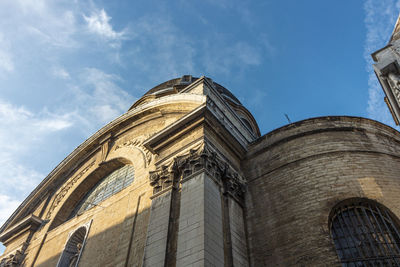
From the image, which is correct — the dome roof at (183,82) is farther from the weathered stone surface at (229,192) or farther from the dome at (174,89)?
the weathered stone surface at (229,192)

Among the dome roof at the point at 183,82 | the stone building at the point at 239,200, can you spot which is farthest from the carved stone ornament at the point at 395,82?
the dome roof at the point at 183,82

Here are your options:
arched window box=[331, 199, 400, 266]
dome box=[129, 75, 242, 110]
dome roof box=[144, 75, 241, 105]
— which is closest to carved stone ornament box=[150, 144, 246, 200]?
arched window box=[331, 199, 400, 266]

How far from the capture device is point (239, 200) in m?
8.27

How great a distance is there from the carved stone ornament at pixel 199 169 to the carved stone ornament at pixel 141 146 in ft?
6.22

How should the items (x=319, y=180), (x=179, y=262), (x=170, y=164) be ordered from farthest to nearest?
(x=170, y=164) < (x=319, y=180) < (x=179, y=262)

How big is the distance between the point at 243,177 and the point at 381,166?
3594 mm

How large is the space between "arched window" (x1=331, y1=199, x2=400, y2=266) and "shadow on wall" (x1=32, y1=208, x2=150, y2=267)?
4.55 metres

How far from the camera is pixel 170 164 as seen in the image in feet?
27.5

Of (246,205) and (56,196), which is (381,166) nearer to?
(246,205)

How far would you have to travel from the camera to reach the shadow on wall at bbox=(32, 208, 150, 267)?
7727 mm

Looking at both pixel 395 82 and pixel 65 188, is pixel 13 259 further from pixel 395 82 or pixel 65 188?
pixel 395 82

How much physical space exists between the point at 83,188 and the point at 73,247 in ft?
9.63

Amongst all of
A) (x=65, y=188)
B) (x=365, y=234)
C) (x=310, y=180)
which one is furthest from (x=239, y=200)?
(x=65, y=188)

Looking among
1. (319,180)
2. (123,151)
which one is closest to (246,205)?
(319,180)
